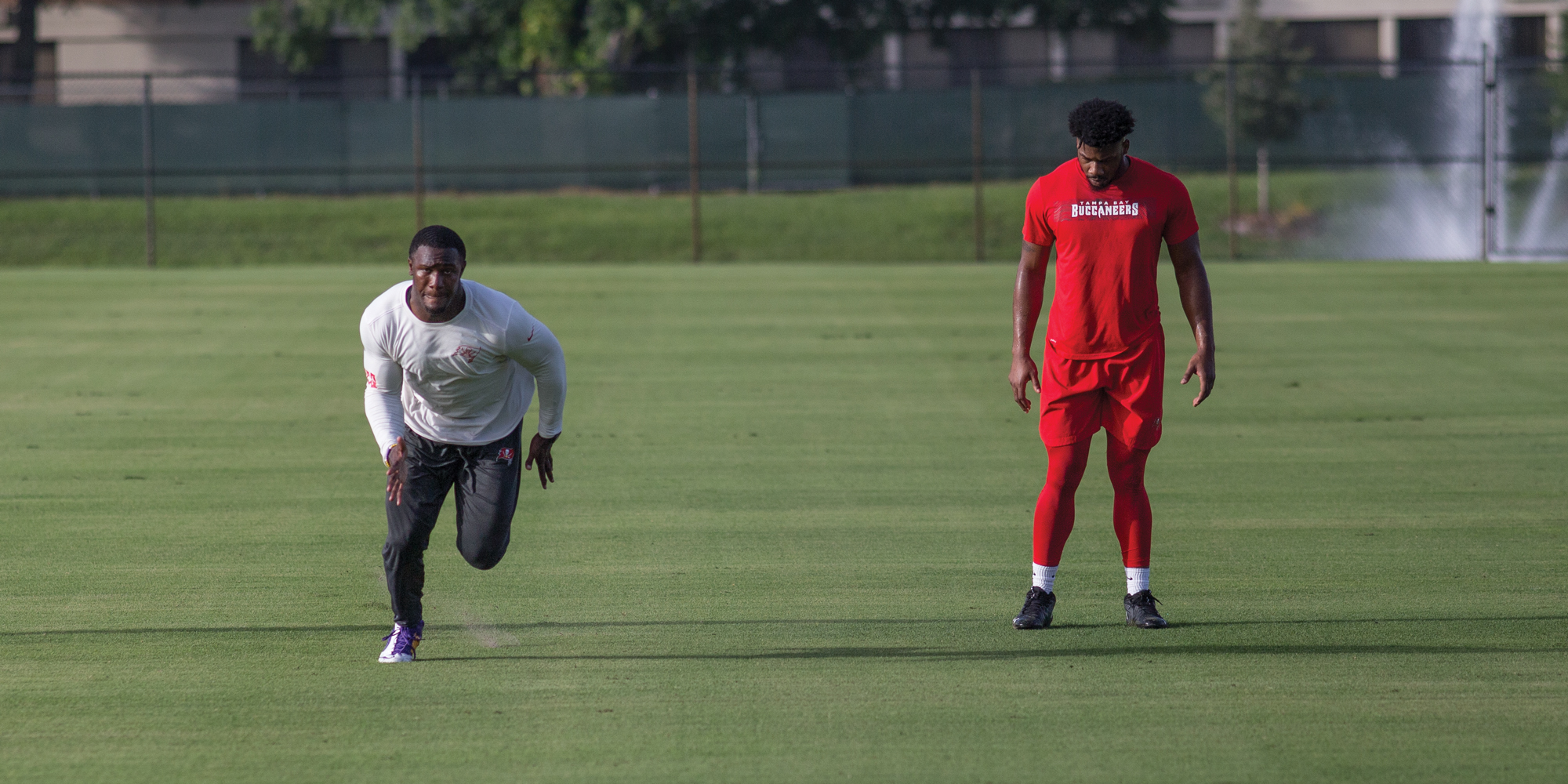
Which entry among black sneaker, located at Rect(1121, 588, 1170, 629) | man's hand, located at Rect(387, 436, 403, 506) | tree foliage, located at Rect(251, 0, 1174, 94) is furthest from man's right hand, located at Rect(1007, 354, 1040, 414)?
tree foliage, located at Rect(251, 0, 1174, 94)

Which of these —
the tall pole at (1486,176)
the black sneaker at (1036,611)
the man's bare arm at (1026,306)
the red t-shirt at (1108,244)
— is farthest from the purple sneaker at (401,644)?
the tall pole at (1486,176)

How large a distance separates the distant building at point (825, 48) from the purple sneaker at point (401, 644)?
110 ft

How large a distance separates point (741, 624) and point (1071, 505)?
1.39 m

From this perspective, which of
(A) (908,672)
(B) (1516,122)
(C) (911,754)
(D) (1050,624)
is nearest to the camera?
(C) (911,754)

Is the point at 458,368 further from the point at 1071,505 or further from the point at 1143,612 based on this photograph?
the point at 1143,612

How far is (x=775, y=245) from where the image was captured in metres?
27.4

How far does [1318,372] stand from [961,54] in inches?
1455

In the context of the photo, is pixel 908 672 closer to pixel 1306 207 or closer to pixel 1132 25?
pixel 1306 207

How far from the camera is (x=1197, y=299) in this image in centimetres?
614

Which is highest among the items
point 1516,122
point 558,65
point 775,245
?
point 558,65

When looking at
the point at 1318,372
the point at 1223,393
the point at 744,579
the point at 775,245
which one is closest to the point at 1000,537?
the point at 744,579

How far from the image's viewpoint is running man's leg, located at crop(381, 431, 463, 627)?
18.9ft

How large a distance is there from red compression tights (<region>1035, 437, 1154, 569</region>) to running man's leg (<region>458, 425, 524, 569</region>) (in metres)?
2.02

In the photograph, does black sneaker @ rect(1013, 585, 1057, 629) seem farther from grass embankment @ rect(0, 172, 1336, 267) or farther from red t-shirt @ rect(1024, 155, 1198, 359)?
grass embankment @ rect(0, 172, 1336, 267)
